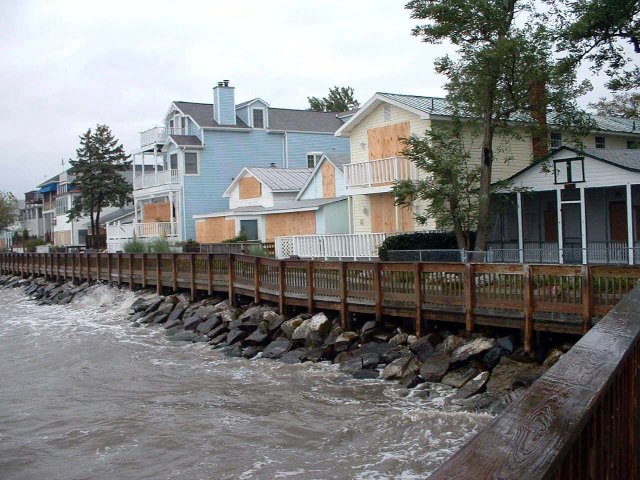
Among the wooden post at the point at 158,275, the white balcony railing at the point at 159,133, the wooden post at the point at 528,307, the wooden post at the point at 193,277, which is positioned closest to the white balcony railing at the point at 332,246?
the wooden post at the point at 193,277

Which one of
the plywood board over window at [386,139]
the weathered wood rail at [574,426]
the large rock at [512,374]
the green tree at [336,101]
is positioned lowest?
the large rock at [512,374]

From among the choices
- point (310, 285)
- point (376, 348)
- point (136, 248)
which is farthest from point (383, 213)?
point (136, 248)

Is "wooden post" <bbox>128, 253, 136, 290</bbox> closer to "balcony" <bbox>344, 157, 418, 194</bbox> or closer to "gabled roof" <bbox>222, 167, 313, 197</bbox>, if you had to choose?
"gabled roof" <bbox>222, 167, 313, 197</bbox>

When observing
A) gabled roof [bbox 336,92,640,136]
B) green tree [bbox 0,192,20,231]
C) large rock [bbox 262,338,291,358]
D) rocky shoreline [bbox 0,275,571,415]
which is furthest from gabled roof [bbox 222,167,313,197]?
green tree [bbox 0,192,20,231]

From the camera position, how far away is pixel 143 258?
95.1 ft

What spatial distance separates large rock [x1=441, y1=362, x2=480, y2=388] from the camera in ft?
40.6

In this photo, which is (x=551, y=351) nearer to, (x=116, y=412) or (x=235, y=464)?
(x=235, y=464)

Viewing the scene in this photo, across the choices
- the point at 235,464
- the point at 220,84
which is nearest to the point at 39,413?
the point at 235,464

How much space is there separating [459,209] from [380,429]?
11.7m

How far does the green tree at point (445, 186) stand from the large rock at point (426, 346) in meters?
7.01

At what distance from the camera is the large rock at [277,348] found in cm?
1661

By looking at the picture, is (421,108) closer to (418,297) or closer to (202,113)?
(418,297)

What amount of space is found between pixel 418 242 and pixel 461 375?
34.8 feet

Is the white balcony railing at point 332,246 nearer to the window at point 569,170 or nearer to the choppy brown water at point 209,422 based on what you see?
the window at point 569,170
